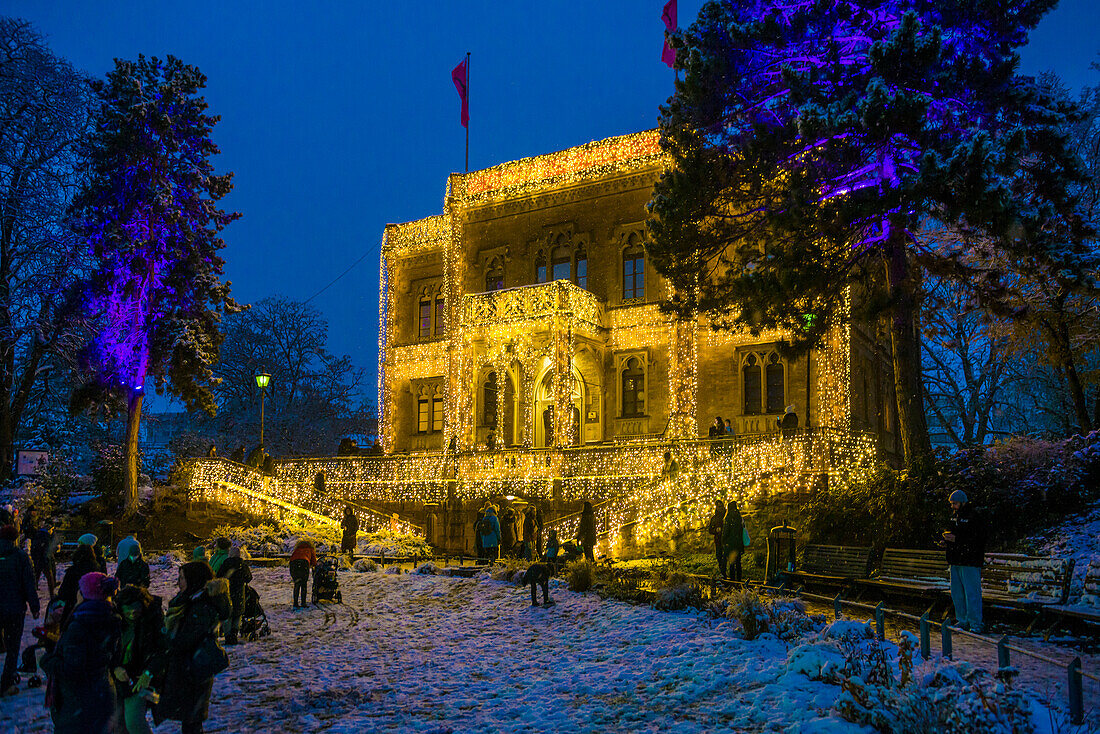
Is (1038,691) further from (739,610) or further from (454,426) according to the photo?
(454,426)

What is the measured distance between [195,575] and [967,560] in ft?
31.1

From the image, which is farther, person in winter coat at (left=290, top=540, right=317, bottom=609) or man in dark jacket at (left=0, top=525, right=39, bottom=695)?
person in winter coat at (left=290, top=540, right=317, bottom=609)

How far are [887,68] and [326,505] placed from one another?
22.3 metres

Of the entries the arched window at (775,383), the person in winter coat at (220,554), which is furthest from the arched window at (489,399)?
the person in winter coat at (220,554)

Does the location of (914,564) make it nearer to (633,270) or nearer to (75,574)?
(75,574)

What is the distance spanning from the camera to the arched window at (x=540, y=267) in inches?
1373

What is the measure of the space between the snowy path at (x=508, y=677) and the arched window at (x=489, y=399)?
62.2ft

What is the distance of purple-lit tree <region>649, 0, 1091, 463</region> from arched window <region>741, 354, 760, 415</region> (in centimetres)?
746

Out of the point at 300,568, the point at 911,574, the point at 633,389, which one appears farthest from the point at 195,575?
the point at 633,389

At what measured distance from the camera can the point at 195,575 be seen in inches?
290

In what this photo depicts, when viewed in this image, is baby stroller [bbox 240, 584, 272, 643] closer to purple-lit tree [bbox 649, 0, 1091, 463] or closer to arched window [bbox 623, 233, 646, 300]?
purple-lit tree [bbox 649, 0, 1091, 463]

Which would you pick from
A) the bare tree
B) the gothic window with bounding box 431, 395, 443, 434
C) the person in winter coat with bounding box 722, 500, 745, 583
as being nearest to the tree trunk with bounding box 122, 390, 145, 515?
the bare tree

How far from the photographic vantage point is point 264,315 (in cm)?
5081

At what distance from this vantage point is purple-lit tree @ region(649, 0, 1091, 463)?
17.2m
